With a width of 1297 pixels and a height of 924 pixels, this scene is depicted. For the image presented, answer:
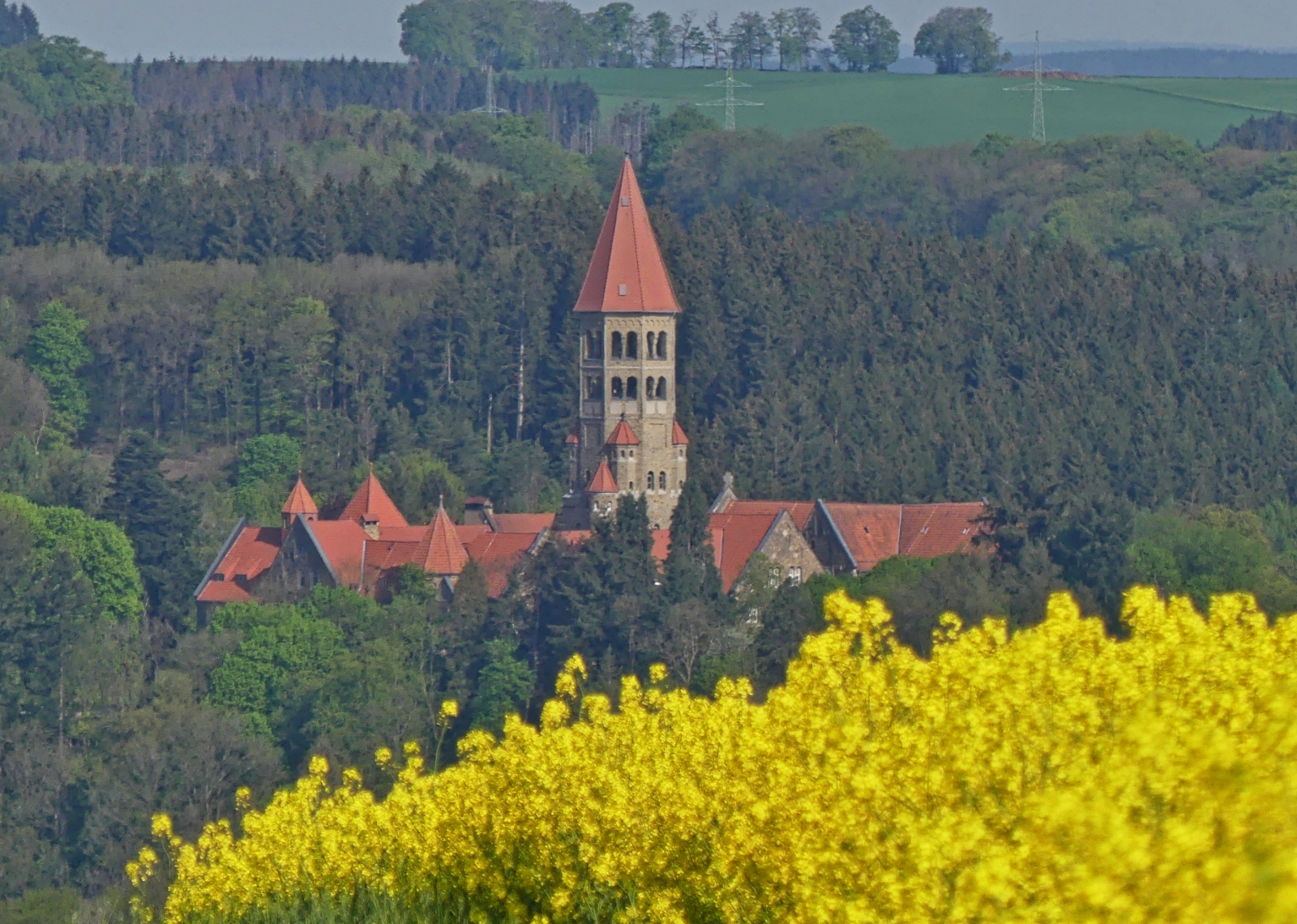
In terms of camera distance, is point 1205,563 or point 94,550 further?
point 94,550

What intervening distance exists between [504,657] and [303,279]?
Answer: 4098cm

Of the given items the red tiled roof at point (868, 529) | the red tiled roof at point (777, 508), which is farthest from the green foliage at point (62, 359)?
the red tiled roof at point (868, 529)

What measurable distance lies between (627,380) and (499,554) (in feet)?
17.8

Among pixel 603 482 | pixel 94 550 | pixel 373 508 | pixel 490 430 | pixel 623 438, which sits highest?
pixel 623 438

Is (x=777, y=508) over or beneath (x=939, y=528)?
over

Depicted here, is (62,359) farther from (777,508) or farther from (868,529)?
(868,529)

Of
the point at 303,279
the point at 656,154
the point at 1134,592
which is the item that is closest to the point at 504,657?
the point at 303,279

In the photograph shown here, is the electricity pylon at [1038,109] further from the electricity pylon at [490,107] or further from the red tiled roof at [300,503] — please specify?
the red tiled roof at [300,503]

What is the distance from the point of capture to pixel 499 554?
7994 cm

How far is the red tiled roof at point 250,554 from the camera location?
83.9m

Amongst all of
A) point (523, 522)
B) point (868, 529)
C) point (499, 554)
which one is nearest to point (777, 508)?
point (868, 529)

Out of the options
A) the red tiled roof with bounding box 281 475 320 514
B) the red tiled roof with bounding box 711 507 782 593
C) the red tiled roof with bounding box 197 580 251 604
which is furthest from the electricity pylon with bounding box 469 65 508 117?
the red tiled roof with bounding box 711 507 782 593

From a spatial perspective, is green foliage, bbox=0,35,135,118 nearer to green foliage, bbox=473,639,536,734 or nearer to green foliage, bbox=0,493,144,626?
green foliage, bbox=0,493,144,626

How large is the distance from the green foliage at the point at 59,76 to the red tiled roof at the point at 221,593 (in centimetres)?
9911
